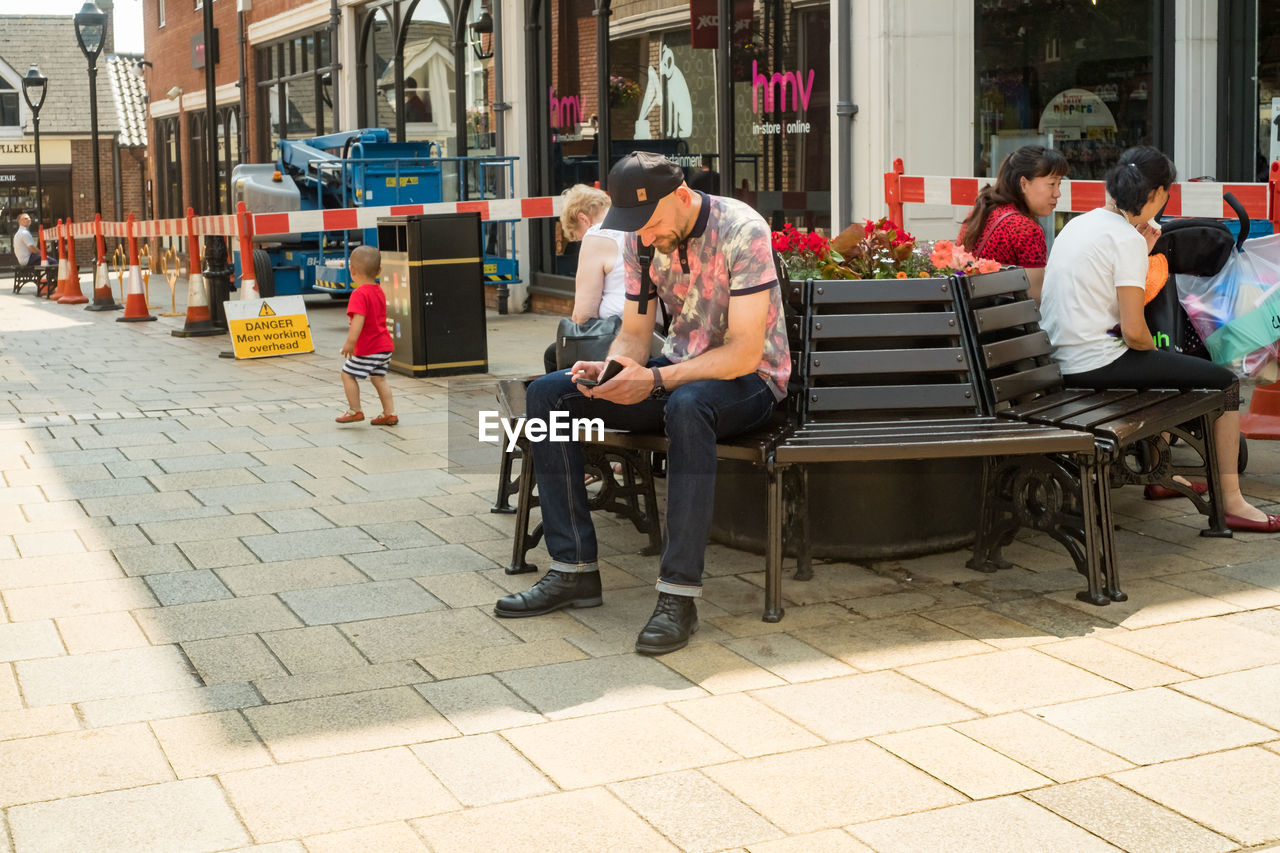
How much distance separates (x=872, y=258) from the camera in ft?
18.0

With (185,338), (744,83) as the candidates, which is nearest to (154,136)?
(185,338)

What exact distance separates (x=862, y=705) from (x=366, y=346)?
558cm

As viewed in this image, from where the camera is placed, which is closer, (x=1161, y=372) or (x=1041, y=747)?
(x=1041, y=747)

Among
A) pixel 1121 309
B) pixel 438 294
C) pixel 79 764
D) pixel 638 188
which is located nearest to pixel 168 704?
pixel 79 764

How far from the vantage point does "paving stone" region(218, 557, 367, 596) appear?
17.4 ft

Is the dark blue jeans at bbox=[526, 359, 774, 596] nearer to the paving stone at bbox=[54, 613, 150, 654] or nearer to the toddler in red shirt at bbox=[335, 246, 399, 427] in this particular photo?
the paving stone at bbox=[54, 613, 150, 654]

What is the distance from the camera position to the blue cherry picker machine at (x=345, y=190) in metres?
17.1

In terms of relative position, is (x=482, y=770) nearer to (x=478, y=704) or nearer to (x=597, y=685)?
(x=478, y=704)

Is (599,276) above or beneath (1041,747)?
above

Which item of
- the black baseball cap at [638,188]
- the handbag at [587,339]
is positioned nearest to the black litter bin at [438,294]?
the handbag at [587,339]

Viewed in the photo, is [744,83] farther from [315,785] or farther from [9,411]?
[315,785]

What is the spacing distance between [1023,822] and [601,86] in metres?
13.1

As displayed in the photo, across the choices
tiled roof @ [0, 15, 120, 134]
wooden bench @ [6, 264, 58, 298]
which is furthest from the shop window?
tiled roof @ [0, 15, 120, 134]

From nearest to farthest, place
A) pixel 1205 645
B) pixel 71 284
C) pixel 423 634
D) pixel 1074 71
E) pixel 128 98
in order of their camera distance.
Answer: pixel 1205 645
pixel 423 634
pixel 1074 71
pixel 71 284
pixel 128 98
